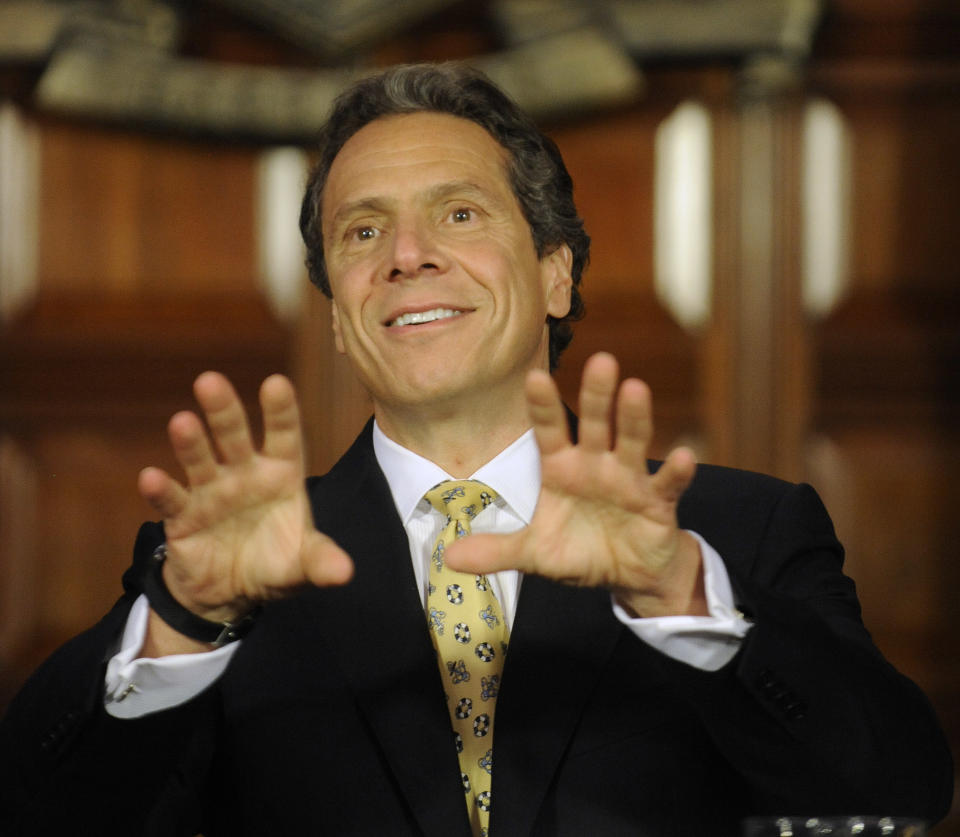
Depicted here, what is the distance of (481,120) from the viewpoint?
196cm

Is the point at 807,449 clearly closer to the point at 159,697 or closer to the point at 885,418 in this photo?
the point at 885,418

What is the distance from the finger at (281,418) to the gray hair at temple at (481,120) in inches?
30.8

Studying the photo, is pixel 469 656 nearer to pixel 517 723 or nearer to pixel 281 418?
pixel 517 723

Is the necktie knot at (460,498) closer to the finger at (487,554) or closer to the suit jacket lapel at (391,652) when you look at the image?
the suit jacket lapel at (391,652)

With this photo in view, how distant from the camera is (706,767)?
1.57 metres

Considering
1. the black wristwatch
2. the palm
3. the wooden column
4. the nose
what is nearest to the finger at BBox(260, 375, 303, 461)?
the palm

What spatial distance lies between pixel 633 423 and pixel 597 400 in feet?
0.14

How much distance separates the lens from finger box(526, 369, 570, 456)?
4.00 feet

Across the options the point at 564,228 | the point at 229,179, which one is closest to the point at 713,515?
the point at 564,228

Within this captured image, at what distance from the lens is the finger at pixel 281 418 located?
1.24 metres

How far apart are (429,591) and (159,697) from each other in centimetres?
37

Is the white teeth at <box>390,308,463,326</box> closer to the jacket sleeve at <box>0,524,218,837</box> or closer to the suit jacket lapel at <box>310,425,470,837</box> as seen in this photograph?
the suit jacket lapel at <box>310,425,470,837</box>

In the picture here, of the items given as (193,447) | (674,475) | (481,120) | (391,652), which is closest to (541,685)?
(391,652)

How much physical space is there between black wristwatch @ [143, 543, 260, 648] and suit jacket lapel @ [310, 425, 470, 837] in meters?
0.27
